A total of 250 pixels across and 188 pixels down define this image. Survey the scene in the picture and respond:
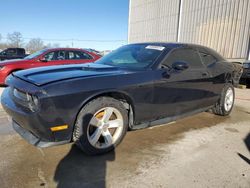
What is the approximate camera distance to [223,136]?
386cm

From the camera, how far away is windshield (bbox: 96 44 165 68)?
11.8ft

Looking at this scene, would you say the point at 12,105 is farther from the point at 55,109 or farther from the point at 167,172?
the point at 167,172

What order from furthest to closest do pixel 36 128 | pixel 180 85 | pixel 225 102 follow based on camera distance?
1. pixel 225 102
2. pixel 180 85
3. pixel 36 128

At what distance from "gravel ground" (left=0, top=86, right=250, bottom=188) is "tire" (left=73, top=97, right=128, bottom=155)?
0.15 meters

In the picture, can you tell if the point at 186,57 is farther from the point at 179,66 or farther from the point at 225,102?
the point at 225,102

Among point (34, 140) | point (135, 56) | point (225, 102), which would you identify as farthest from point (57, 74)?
point (225, 102)

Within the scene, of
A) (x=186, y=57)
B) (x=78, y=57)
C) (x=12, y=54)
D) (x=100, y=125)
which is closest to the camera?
(x=100, y=125)

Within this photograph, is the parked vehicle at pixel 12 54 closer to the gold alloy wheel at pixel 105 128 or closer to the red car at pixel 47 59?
the red car at pixel 47 59

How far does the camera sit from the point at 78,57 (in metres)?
8.20

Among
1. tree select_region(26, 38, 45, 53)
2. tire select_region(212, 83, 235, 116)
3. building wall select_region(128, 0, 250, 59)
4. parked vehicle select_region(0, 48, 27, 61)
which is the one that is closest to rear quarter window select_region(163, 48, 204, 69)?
tire select_region(212, 83, 235, 116)

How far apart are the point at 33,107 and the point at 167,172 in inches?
66.6

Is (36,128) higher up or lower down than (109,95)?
lower down

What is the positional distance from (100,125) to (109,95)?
41cm

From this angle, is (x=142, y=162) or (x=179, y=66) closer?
(x=142, y=162)
